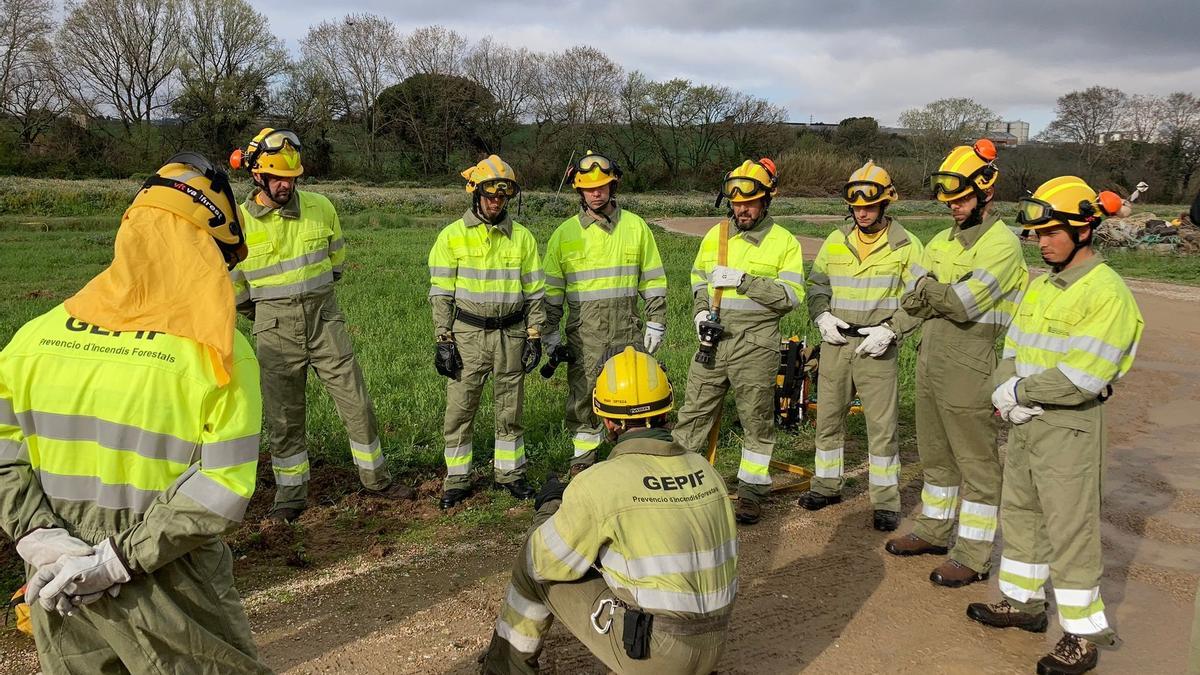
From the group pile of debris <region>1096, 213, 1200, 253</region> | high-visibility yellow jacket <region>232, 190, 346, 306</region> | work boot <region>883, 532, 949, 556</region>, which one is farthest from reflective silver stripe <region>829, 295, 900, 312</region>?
pile of debris <region>1096, 213, 1200, 253</region>

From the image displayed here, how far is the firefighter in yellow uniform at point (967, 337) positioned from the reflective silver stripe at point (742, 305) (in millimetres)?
1007

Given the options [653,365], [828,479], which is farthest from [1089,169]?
[653,365]

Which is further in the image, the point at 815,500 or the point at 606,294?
the point at 606,294

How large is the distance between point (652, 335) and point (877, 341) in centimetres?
175

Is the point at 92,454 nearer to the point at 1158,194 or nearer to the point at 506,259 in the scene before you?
the point at 506,259

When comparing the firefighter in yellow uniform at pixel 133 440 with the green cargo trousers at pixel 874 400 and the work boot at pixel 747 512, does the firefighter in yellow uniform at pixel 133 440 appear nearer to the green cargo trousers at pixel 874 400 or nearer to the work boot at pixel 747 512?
the work boot at pixel 747 512

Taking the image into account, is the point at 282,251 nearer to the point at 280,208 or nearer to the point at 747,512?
the point at 280,208

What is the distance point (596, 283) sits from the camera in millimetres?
6574

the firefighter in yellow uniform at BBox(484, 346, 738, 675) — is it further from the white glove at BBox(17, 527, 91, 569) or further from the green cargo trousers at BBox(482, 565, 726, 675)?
the white glove at BBox(17, 527, 91, 569)

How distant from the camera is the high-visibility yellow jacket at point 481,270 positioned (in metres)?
6.10

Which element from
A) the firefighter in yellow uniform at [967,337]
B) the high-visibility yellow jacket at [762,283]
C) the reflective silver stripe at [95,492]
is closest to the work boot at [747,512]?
the firefighter in yellow uniform at [967,337]

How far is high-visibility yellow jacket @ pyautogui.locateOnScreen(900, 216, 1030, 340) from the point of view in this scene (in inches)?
199

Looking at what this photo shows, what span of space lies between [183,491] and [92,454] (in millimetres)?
302

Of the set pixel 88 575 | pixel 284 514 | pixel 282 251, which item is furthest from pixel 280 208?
pixel 88 575
